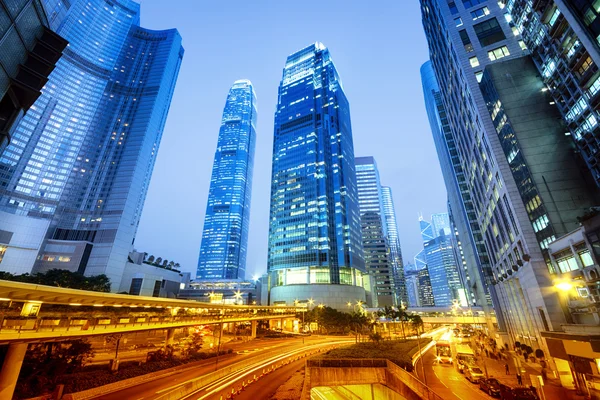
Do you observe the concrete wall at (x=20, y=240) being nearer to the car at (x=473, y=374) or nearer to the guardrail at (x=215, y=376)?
the guardrail at (x=215, y=376)

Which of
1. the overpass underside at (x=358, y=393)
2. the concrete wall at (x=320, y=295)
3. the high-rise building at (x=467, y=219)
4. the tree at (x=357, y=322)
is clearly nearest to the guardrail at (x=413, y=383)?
the overpass underside at (x=358, y=393)

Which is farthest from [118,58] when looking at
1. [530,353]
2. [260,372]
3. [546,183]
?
[530,353]

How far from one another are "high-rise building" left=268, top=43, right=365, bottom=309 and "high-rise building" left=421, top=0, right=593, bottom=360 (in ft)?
234

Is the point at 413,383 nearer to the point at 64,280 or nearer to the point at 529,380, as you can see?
the point at 529,380

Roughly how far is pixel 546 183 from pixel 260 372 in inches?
1951

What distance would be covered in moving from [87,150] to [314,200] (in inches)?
4634

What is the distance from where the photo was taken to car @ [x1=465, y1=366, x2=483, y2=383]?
3252 cm

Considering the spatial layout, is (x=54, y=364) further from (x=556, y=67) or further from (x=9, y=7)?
(x=556, y=67)

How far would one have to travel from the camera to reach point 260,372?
37.4m

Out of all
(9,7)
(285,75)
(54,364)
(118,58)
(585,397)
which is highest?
(285,75)

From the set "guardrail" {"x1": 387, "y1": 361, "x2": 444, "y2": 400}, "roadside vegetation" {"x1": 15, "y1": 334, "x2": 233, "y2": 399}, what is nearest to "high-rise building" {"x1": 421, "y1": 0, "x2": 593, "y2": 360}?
"guardrail" {"x1": 387, "y1": 361, "x2": 444, "y2": 400}

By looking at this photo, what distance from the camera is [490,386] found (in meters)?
28.2

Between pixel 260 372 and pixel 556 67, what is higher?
pixel 556 67

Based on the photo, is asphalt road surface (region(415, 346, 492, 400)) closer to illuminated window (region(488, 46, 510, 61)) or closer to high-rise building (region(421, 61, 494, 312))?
high-rise building (region(421, 61, 494, 312))
